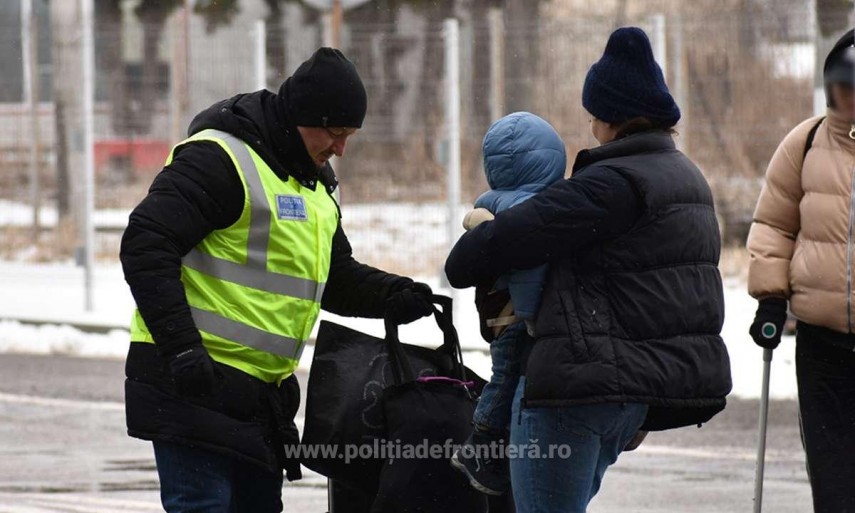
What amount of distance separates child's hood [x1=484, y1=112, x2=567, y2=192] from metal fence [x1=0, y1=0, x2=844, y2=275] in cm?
812

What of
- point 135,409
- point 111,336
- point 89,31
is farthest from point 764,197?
point 89,31

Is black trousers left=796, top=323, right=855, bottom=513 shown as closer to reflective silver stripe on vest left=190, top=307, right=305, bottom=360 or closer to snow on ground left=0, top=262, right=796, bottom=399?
reflective silver stripe on vest left=190, top=307, right=305, bottom=360

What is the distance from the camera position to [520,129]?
4395 mm

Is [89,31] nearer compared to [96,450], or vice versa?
[96,450]

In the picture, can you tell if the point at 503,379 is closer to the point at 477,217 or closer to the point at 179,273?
the point at 477,217

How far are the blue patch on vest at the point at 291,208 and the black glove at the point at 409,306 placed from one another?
507 mm

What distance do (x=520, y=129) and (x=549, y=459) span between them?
85 cm

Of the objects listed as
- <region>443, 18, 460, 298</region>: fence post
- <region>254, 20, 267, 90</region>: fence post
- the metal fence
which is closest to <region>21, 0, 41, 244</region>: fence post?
the metal fence

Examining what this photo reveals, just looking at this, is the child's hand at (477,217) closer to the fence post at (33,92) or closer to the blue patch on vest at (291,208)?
the blue patch on vest at (291,208)

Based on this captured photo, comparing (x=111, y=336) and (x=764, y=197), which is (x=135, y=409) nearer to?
(x=764, y=197)

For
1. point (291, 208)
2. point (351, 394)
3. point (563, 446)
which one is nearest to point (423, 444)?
point (351, 394)

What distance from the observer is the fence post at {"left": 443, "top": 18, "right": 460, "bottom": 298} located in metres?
13.6

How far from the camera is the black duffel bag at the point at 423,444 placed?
181 inches

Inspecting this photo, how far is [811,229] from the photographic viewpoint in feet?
17.5
